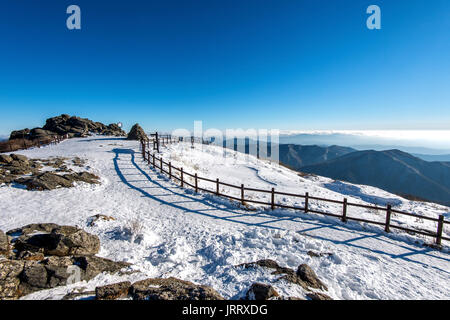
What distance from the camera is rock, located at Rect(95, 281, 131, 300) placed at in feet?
12.9

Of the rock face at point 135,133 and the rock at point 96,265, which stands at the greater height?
the rock face at point 135,133

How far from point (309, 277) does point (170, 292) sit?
3.72 meters

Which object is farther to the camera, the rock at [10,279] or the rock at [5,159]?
the rock at [5,159]

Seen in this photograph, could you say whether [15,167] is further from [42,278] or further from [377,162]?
[377,162]

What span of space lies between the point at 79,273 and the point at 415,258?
37.2 ft

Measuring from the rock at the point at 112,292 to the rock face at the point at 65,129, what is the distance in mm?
47254

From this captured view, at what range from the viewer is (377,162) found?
151375 mm

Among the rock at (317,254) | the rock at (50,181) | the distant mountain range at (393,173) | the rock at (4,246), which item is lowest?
the distant mountain range at (393,173)

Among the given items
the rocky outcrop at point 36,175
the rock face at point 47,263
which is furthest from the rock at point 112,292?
the rocky outcrop at point 36,175

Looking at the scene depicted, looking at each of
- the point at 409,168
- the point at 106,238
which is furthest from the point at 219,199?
the point at 409,168

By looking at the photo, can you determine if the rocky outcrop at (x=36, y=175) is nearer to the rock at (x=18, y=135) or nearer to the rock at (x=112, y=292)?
the rock at (x=112, y=292)

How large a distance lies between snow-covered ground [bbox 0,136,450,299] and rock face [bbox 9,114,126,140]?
3765 cm

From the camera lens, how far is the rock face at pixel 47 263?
13.1ft

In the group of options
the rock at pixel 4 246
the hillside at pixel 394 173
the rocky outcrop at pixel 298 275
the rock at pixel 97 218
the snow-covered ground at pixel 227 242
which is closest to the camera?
the rocky outcrop at pixel 298 275
